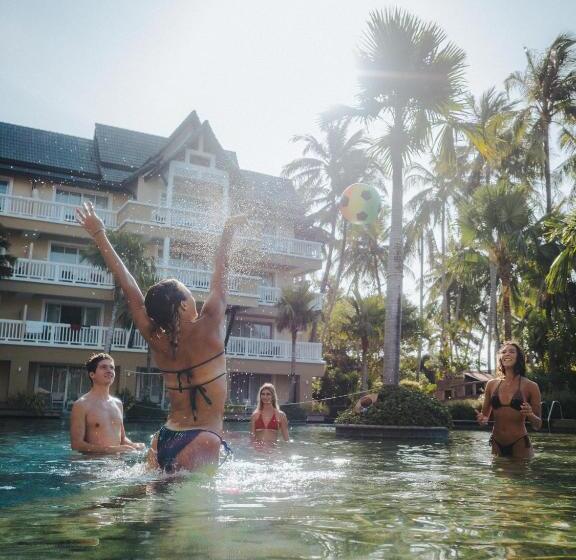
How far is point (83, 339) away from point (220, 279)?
76.7ft

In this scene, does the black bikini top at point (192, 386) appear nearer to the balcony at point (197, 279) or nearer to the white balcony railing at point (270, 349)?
the balcony at point (197, 279)

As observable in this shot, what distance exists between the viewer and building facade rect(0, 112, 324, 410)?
85.3ft

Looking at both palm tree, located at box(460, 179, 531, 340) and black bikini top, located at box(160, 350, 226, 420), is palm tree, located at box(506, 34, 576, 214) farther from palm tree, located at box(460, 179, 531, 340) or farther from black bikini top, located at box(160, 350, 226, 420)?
black bikini top, located at box(160, 350, 226, 420)

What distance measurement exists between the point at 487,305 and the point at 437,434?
34.9 m

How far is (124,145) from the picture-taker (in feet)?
108

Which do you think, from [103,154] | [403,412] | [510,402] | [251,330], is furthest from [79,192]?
[510,402]

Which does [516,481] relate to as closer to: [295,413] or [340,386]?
[295,413]

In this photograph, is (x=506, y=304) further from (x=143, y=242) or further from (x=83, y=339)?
(x=83, y=339)

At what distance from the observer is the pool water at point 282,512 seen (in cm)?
289

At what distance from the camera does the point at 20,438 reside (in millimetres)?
12055

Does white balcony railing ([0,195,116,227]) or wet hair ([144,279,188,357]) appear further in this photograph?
white balcony railing ([0,195,116,227])

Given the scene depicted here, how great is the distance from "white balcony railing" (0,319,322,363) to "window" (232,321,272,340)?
6.55ft

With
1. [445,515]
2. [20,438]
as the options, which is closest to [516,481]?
[445,515]

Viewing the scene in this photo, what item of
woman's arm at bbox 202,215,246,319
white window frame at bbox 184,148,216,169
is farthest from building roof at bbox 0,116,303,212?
woman's arm at bbox 202,215,246,319
